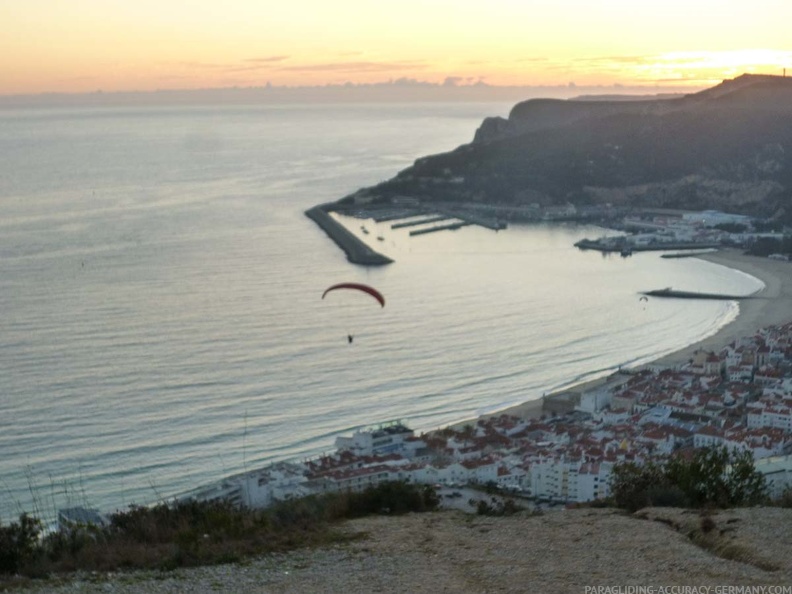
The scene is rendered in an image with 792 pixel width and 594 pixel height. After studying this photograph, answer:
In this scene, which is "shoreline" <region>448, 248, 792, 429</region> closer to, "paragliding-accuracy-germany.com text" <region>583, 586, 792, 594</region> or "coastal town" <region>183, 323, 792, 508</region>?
"coastal town" <region>183, 323, 792, 508</region>

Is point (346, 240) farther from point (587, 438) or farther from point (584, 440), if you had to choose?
point (584, 440)

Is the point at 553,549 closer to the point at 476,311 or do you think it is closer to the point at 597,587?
the point at 597,587

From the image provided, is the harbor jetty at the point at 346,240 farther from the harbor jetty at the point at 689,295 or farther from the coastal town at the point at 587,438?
the coastal town at the point at 587,438

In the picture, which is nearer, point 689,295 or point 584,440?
point 584,440

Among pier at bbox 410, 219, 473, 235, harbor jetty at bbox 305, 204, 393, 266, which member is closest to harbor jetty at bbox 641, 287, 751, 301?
harbor jetty at bbox 305, 204, 393, 266

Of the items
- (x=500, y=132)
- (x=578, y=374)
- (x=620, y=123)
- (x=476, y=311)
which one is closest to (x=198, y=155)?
(x=500, y=132)

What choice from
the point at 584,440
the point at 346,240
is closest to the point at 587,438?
the point at 584,440
